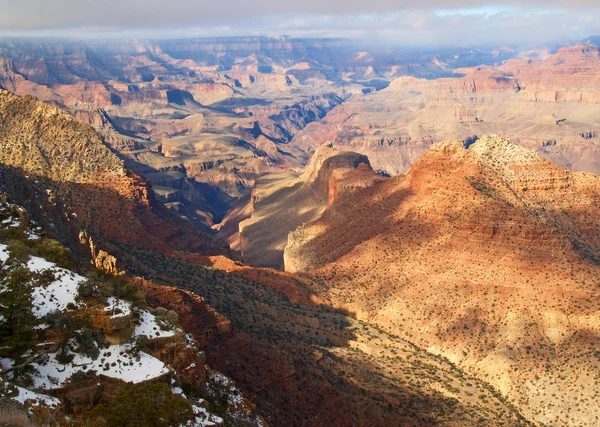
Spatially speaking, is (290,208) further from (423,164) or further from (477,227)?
(477,227)

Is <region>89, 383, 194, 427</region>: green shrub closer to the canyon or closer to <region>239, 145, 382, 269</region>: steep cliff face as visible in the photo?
the canyon

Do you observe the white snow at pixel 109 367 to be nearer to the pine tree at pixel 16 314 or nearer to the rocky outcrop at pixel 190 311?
the pine tree at pixel 16 314

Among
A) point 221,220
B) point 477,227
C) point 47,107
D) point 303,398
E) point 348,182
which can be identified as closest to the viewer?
point 303,398

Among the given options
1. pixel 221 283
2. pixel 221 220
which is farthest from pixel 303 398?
pixel 221 220

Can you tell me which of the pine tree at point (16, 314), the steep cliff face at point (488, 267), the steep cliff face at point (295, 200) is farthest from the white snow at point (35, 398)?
the steep cliff face at point (295, 200)

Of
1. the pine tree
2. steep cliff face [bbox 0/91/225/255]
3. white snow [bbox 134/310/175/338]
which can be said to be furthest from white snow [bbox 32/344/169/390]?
steep cliff face [bbox 0/91/225/255]
